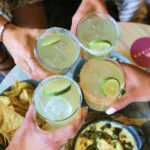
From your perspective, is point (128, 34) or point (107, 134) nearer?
point (107, 134)

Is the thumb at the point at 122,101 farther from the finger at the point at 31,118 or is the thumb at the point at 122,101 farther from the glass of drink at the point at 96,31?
the finger at the point at 31,118

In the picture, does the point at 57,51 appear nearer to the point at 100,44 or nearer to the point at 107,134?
the point at 100,44

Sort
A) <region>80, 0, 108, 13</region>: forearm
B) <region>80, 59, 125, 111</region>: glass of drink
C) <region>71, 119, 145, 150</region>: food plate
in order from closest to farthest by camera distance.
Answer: <region>80, 59, 125, 111</region>: glass of drink → <region>71, 119, 145, 150</region>: food plate → <region>80, 0, 108, 13</region>: forearm

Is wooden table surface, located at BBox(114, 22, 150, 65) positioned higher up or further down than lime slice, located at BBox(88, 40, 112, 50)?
further down

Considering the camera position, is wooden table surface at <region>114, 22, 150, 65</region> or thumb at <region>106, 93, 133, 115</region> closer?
thumb at <region>106, 93, 133, 115</region>

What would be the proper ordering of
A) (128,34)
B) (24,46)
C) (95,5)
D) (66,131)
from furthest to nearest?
(128,34)
(95,5)
(24,46)
(66,131)

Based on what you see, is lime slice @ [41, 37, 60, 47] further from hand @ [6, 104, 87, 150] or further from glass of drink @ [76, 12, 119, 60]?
hand @ [6, 104, 87, 150]

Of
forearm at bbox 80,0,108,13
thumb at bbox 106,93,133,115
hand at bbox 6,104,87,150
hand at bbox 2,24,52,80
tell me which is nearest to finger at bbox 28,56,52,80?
hand at bbox 2,24,52,80

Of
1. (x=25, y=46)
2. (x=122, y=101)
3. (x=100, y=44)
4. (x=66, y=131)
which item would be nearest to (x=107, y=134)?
(x=122, y=101)
